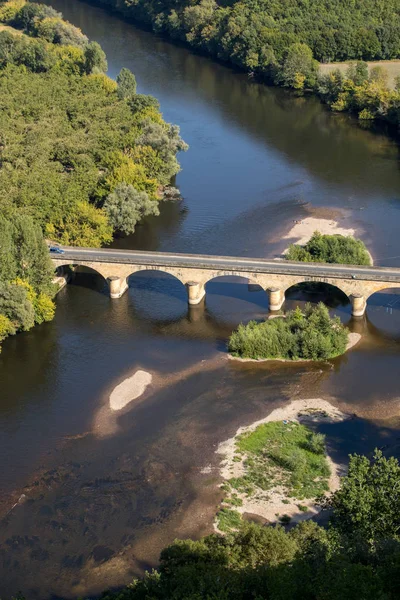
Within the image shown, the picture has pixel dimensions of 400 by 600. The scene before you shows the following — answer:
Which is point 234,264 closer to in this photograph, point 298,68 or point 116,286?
point 116,286

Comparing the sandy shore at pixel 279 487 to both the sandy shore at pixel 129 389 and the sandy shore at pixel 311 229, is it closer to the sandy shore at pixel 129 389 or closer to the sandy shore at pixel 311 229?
the sandy shore at pixel 129 389

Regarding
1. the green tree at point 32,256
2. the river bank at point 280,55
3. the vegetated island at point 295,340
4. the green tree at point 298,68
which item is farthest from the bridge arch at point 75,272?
the green tree at point 298,68

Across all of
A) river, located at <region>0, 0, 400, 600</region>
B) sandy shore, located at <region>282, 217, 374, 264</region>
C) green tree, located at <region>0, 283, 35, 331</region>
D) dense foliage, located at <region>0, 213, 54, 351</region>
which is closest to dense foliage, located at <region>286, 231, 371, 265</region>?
river, located at <region>0, 0, 400, 600</region>

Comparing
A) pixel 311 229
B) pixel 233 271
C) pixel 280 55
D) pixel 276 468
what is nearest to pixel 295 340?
pixel 233 271

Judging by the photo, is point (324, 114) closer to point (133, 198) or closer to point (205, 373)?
point (133, 198)

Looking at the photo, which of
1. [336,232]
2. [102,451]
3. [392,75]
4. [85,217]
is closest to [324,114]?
[392,75]


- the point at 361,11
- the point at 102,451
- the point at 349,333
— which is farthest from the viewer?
the point at 361,11

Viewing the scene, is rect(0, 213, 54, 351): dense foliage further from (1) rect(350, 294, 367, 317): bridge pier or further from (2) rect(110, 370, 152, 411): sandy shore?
(1) rect(350, 294, 367, 317): bridge pier
